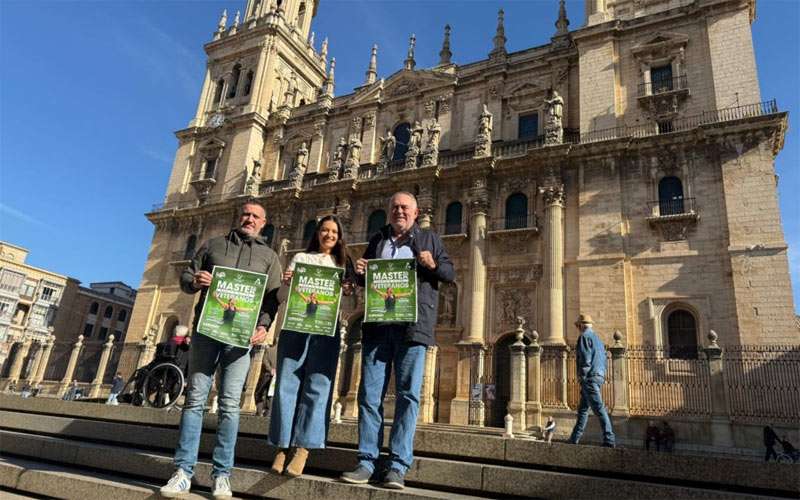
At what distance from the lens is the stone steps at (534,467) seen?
3.31m

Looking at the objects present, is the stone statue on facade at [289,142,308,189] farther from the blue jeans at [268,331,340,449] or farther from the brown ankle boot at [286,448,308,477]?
the brown ankle boot at [286,448,308,477]

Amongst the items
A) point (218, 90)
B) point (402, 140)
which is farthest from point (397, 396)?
point (218, 90)

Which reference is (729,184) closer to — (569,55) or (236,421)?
(569,55)

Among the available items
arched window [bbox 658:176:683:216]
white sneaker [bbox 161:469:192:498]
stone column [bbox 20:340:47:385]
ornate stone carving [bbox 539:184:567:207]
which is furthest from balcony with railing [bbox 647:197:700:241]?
stone column [bbox 20:340:47:385]

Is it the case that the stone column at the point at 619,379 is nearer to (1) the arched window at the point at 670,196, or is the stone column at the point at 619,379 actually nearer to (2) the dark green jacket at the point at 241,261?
(1) the arched window at the point at 670,196

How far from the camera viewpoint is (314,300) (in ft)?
12.6

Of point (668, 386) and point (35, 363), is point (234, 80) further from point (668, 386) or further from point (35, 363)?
point (668, 386)

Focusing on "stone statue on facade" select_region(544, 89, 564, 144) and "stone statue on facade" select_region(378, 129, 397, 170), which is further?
"stone statue on facade" select_region(378, 129, 397, 170)

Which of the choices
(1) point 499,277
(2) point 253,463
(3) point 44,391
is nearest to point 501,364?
(1) point 499,277

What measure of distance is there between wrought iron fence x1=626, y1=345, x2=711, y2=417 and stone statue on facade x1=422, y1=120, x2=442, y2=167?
10830 millimetres

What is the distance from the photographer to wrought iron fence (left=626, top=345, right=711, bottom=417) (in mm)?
13664

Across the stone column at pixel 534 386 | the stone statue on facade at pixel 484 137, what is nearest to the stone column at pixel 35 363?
the stone statue on facade at pixel 484 137

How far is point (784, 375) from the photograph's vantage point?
509 inches

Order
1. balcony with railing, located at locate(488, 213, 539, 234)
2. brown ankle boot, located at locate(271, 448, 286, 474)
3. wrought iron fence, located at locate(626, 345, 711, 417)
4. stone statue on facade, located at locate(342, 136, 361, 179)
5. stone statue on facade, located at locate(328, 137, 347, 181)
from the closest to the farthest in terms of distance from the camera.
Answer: brown ankle boot, located at locate(271, 448, 286, 474) < wrought iron fence, located at locate(626, 345, 711, 417) < balcony with railing, located at locate(488, 213, 539, 234) < stone statue on facade, located at locate(342, 136, 361, 179) < stone statue on facade, located at locate(328, 137, 347, 181)
